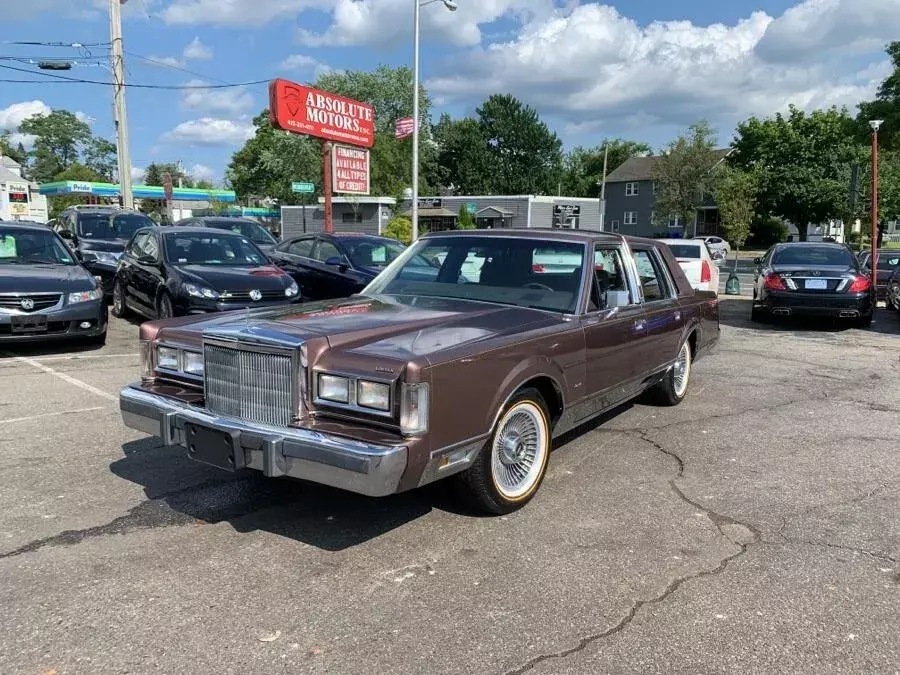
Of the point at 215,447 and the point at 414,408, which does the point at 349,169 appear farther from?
the point at 414,408

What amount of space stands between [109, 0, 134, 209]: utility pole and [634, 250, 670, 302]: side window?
797 inches

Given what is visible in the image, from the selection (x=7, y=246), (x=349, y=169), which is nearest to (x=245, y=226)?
(x=349, y=169)

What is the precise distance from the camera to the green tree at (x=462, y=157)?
7612 centimetres

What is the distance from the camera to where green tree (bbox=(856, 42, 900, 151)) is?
38.2 meters

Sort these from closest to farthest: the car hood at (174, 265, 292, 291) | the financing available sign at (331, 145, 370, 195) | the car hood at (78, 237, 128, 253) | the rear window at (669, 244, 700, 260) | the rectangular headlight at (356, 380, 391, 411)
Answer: the rectangular headlight at (356, 380, 391, 411) < the car hood at (174, 265, 292, 291) < the car hood at (78, 237, 128, 253) < the rear window at (669, 244, 700, 260) < the financing available sign at (331, 145, 370, 195)

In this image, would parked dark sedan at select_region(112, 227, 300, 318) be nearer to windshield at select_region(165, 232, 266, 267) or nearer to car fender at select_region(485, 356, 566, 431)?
windshield at select_region(165, 232, 266, 267)

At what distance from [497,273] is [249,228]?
13.3m

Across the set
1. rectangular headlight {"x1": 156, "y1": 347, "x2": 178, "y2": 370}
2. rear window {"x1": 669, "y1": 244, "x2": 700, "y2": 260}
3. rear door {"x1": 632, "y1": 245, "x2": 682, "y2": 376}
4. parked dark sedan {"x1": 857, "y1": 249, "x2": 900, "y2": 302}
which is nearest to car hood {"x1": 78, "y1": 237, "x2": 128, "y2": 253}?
rectangular headlight {"x1": 156, "y1": 347, "x2": 178, "y2": 370}

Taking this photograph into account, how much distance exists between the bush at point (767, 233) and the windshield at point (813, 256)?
4290 cm

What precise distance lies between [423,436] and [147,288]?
822 centimetres

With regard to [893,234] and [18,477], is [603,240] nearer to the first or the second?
[18,477]

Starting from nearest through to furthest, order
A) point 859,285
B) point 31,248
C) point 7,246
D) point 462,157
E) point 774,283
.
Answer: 1. point 7,246
2. point 31,248
3. point 859,285
4. point 774,283
5. point 462,157

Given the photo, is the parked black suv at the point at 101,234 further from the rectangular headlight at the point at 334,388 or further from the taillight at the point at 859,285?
the taillight at the point at 859,285

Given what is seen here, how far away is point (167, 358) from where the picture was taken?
4.20 metres
